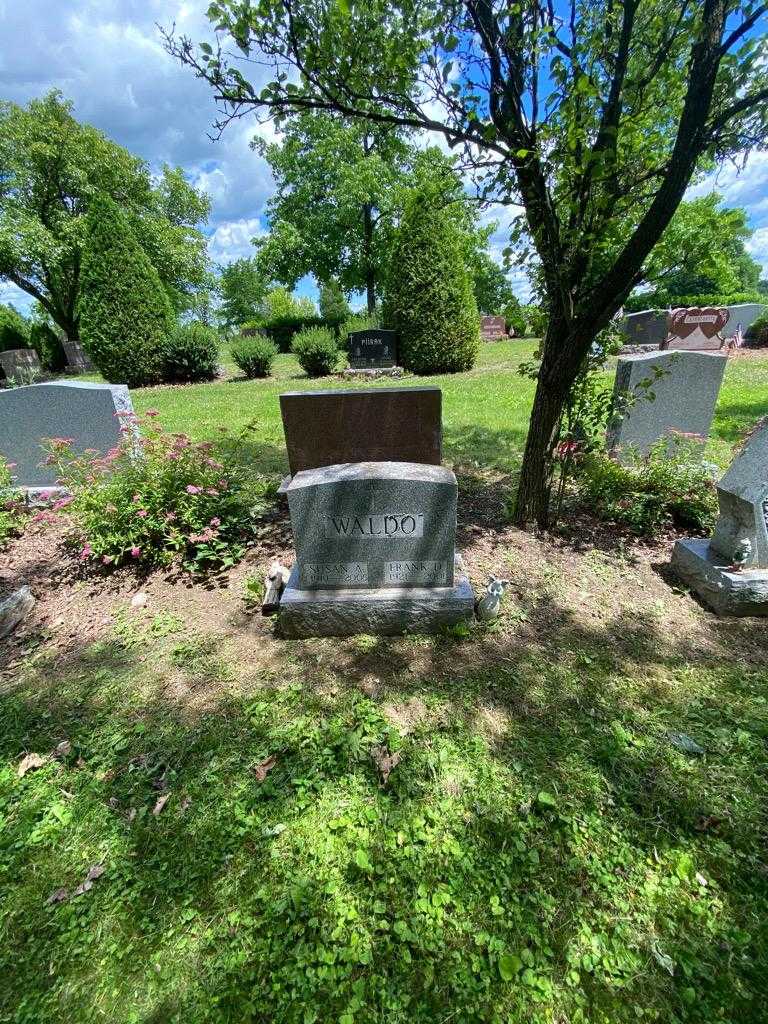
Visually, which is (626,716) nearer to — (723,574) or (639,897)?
(639,897)

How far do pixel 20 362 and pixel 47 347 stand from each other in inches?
77.9

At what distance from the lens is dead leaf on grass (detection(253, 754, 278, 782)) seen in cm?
212

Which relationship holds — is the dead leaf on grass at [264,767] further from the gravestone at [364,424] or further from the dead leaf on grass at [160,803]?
the gravestone at [364,424]

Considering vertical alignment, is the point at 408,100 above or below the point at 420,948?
above

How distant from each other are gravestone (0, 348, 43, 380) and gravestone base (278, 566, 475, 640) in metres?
23.0

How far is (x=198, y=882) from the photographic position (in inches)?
68.1

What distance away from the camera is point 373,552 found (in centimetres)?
300

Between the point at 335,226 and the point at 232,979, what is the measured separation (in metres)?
29.6

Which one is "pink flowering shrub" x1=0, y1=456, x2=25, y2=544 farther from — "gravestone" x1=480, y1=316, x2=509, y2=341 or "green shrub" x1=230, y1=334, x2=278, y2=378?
"gravestone" x1=480, y1=316, x2=509, y2=341

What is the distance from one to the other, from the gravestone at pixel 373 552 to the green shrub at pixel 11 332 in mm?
28374

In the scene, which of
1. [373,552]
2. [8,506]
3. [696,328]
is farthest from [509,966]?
[696,328]

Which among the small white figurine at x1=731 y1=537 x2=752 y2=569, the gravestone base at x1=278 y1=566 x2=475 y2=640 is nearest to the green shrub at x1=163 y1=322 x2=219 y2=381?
the gravestone base at x1=278 y1=566 x2=475 y2=640

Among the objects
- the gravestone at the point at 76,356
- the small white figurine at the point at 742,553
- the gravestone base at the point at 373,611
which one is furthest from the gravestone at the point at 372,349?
the gravestone at the point at 76,356

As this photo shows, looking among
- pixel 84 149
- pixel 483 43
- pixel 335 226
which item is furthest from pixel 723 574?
pixel 84 149
